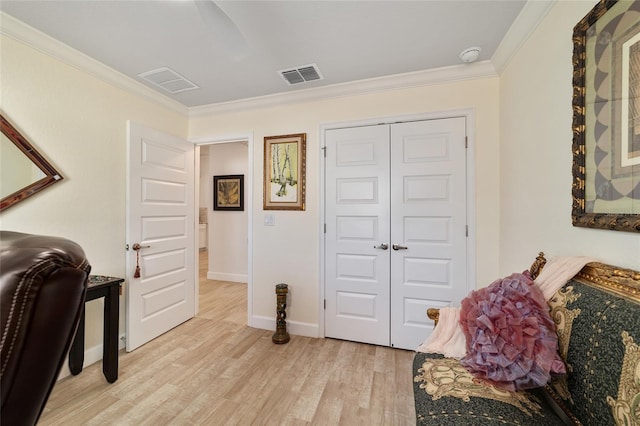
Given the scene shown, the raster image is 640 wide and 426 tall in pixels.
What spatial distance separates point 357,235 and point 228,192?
3103 mm

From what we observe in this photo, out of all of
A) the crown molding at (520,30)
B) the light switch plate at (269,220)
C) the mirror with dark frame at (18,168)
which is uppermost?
the crown molding at (520,30)

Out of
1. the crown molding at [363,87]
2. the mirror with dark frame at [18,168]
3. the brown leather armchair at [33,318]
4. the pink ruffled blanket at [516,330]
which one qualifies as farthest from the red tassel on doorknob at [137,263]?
the pink ruffled blanket at [516,330]

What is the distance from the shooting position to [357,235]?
2.52 m

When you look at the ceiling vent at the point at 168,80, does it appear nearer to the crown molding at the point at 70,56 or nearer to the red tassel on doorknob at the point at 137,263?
the crown molding at the point at 70,56

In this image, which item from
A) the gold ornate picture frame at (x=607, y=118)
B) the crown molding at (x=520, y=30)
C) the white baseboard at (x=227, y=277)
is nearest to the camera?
the gold ornate picture frame at (x=607, y=118)

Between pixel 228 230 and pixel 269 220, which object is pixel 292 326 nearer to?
pixel 269 220

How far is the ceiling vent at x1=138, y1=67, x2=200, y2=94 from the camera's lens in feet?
7.48

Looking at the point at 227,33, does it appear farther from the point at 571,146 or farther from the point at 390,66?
the point at 571,146

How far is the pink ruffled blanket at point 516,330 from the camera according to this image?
3.28 feet

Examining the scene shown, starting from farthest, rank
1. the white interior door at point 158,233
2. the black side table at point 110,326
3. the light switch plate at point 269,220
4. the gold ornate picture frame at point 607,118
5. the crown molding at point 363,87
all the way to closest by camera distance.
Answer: the light switch plate at point 269,220, the white interior door at point 158,233, the crown molding at point 363,87, the black side table at point 110,326, the gold ornate picture frame at point 607,118

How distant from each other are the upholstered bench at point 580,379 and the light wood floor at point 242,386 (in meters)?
0.78

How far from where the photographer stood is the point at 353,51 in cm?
199

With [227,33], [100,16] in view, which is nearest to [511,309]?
[227,33]

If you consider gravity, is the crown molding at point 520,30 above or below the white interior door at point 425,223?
above
